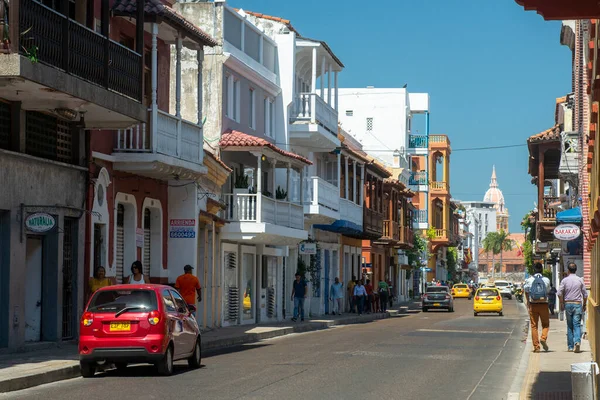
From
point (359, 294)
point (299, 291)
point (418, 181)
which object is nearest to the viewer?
point (299, 291)

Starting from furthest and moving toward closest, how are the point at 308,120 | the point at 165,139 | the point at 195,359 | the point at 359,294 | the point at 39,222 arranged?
the point at 359,294 → the point at 308,120 → the point at 165,139 → the point at 39,222 → the point at 195,359

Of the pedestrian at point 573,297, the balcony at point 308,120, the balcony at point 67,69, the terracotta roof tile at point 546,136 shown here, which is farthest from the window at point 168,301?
the terracotta roof tile at point 546,136

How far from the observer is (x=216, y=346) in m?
28.1

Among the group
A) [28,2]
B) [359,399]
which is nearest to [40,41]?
[28,2]

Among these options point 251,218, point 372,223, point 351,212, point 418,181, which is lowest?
point 251,218

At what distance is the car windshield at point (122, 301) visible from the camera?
62.5 feet

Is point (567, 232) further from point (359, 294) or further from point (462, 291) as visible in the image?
point (462, 291)

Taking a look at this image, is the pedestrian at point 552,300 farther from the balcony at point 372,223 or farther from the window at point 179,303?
the window at point 179,303

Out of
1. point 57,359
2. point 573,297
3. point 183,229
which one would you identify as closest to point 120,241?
point 183,229

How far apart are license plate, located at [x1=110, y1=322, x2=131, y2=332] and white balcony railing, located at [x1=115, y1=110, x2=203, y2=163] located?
928cm

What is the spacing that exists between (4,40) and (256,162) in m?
22.3

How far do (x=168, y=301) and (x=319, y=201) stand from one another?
2727 cm

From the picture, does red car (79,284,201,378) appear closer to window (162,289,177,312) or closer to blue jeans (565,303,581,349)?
window (162,289,177,312)

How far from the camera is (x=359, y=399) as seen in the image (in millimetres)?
15406
